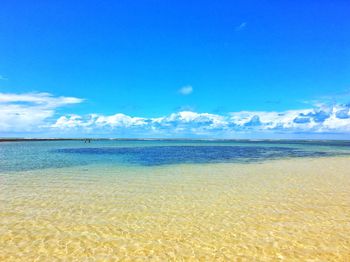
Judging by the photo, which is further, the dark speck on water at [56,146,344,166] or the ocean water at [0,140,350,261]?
the dark speck on water at [56,146,344,166]

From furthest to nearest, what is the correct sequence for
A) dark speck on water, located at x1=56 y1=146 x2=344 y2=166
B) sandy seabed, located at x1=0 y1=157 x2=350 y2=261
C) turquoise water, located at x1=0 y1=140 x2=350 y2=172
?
dark speck on water, located at x1=56 y1=146 x2=344 y2=166 < turquoise water, located at x1=0 y1=140 x2=350 y2=172 < sandy seabed, located at x1=0 y1=157 x2=350 y2=261

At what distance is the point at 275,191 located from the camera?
1697 centimetres

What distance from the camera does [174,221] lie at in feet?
36.8

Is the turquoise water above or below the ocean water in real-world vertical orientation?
above

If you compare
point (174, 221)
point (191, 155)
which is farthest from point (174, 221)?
point (191, 155)

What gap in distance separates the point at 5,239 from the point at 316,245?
1084 centimetres

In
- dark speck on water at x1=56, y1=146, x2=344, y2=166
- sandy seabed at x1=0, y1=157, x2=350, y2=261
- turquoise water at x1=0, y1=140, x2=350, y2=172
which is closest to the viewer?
sandy seabed at x1=0, y1=157, x2=350, y2=261

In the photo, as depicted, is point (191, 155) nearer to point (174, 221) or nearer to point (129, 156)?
point (129, 156)

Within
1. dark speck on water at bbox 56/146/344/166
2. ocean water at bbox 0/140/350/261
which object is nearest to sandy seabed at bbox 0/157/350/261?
ocean water at bbox 0/140/350/261

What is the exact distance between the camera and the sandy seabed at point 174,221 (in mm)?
8375

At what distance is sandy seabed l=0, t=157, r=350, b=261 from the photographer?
8.38m

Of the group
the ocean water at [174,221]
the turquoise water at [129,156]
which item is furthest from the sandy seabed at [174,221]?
the turquoise water at [129,156]

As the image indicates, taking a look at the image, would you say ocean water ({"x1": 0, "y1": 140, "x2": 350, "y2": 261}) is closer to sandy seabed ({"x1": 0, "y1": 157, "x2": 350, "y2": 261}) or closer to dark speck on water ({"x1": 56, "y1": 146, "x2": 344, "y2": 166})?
sandy seabed ({"x1": 0, "y1": 157, "x2": 350, "y2": 261})

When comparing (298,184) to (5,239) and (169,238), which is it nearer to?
(169,238)
